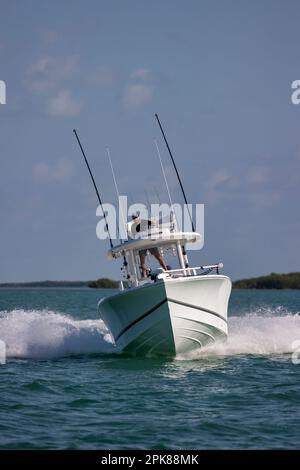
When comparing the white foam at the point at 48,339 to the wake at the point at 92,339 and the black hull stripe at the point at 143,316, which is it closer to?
the wake at the point at 92,339

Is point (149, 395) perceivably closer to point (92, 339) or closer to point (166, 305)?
point (166, 305)

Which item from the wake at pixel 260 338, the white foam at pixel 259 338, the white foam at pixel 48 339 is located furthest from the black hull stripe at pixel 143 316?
the white foam at pixel 48 339

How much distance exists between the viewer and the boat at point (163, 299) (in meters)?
19.5

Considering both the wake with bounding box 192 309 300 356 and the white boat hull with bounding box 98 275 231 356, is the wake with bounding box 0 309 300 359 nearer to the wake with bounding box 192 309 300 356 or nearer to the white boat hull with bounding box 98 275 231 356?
the wake with bounding box 192 309 300 356

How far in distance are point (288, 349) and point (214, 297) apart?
4379 millimetres

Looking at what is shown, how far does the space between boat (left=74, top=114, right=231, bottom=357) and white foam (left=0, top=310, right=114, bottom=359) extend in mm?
2856

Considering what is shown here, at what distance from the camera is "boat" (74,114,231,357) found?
768 inches

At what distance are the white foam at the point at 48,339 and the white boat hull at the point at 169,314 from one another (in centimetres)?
340

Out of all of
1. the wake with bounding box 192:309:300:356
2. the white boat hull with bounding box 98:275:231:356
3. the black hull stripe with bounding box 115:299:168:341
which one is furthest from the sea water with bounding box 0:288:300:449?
the black hull stripe with bounding box 115:299:168:341

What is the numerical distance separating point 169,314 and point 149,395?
13.2ft

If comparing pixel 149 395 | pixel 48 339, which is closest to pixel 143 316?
pixel 149 395

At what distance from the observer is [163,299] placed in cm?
1933

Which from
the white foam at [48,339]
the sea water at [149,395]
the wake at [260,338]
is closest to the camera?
the sea water at [149,395]
